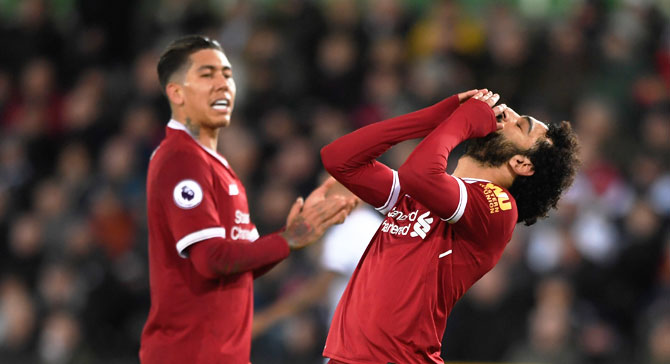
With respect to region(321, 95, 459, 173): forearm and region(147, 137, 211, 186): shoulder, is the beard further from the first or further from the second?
region(147, 137, 211, 186): shoulder

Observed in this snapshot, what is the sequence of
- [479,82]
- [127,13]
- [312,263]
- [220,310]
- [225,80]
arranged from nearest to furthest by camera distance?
[220,310] → [225,80] → [312,263] → [479,82] → [127,13]

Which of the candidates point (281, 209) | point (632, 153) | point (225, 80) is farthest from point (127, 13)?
point (225, 80)

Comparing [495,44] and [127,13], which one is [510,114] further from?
[127,13]

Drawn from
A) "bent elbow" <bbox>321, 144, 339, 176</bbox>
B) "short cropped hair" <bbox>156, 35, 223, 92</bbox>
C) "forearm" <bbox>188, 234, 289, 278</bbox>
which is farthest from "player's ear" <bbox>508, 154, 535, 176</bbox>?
"short cropped hair" <bbox>156, 35, 223, 92</bbox>

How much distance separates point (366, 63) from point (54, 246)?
137 inches

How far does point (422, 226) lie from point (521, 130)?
574 mm

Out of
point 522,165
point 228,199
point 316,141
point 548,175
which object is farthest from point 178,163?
point 316,141

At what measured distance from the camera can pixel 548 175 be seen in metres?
3.62

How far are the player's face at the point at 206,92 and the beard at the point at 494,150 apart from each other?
1097 millimetres

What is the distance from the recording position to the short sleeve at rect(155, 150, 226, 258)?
11.6 feet

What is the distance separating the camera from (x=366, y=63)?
8.74 m

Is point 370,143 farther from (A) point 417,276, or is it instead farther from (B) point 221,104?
(B) point 221,104

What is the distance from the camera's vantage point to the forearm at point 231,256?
3.50 m

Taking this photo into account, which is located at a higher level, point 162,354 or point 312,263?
point 162,354
